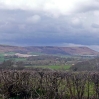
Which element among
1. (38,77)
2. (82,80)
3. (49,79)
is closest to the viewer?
(82,80)

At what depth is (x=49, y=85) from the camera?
56.1ft

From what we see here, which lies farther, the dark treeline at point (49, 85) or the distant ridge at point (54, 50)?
the distant ridge at point (54, 50)

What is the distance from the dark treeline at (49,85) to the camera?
1639 centimetres

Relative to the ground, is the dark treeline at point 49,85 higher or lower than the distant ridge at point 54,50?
higher

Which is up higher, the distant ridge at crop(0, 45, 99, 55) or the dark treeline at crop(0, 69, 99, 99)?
the dark treeline at crop(0, 69, 99, 99)

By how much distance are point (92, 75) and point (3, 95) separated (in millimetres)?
7204

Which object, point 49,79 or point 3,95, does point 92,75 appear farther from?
point 3,95

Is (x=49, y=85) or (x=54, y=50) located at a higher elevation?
(x=49, y=85)

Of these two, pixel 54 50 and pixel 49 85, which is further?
pixel 54 50

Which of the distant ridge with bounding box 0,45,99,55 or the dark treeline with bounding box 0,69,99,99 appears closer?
the dark treeline with bounding box 0,69,99,99

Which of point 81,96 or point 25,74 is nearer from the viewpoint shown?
point 81,96

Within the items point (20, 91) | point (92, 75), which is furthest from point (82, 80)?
point (20, 91)

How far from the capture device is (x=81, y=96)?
1630 centimetres

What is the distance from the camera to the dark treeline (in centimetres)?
1639
